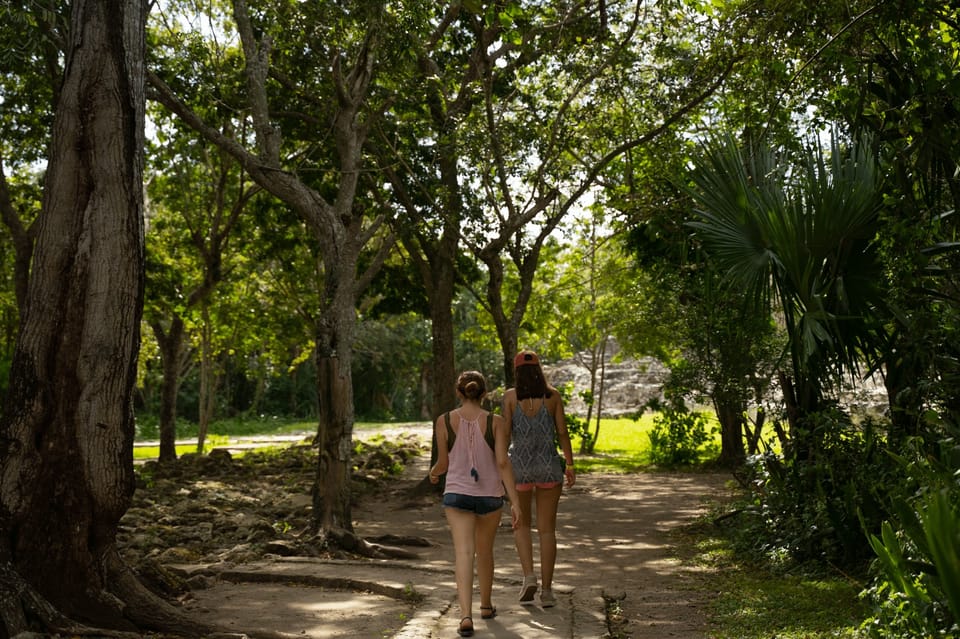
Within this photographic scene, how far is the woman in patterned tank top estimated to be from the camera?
732cm

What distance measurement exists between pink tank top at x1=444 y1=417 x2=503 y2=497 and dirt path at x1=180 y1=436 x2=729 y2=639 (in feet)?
3.10

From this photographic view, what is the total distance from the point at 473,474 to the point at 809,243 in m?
→ 3.82

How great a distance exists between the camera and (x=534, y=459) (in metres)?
7.34

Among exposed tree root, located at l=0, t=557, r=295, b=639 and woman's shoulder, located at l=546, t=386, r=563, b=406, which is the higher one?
woman's shoulder, located at l=546, t=386, r=563, b=406

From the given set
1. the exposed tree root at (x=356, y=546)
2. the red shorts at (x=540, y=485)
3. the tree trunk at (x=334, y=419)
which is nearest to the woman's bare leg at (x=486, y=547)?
the red shorts at (x=540, y=485)

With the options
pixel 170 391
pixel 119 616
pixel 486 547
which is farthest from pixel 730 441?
pixel 119 616

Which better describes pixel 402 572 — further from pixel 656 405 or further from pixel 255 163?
pixel 656 405

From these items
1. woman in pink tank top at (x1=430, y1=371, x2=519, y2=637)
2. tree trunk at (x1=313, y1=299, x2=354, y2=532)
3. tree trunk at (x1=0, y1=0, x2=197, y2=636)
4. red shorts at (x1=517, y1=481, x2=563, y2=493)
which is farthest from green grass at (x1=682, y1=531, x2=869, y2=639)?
tree trunk at (x1=313, y1=299, x2=354, y2=532)

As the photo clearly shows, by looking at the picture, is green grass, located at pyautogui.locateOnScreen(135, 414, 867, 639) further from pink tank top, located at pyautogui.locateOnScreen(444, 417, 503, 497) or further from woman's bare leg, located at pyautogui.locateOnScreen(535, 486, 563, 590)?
pink tank top, located at pyautogui.locateOnScreen(444, 417, 503, 497)

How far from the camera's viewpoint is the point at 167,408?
22203 mm

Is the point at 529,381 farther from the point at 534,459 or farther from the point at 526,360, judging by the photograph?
the point at 534,459

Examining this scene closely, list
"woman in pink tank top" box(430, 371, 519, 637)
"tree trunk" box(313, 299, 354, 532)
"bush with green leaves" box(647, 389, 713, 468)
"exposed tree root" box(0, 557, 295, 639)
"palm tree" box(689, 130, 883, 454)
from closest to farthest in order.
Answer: "exposed tree root" box(0, 557, 295, 639) < "woman in pink tank top" box(430, 371, 519, 637) < "palm tree" box(689, 130, 883, 454) < "tree trunk" box(313, 299, 354, 532) < "bush with green leaves" box(647, 389, 713, 468)

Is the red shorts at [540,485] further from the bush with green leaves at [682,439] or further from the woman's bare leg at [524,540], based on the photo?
the bush with green leaves at [682,439]

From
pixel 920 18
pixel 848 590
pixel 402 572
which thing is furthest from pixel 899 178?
pixel 402 572
